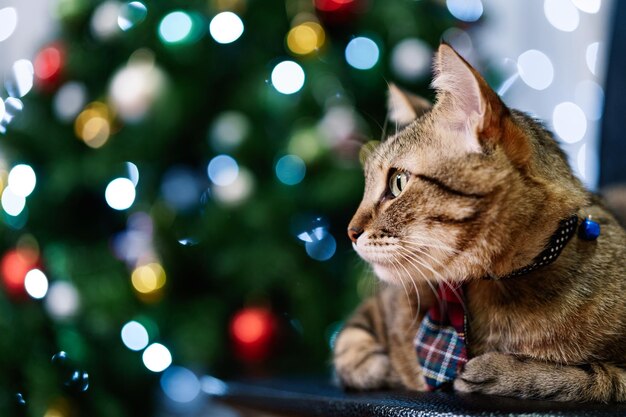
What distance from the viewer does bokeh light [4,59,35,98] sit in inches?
62.4

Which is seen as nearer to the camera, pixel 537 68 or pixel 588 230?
pixel 588 230

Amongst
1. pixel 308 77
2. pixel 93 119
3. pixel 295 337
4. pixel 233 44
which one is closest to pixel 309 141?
pixel 308 77

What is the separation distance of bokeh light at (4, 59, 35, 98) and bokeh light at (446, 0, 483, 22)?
3.59 ft

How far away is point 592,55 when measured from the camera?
208cm

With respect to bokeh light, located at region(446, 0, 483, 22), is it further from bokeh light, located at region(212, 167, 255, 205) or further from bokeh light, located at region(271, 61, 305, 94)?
bokeh light, located at region(212, 167, 255, 205)

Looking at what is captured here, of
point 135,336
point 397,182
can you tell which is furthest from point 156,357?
point 397,182

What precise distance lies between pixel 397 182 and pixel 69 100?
1205 millimetres

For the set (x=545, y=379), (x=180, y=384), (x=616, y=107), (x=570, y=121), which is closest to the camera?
(x=545, y=379)

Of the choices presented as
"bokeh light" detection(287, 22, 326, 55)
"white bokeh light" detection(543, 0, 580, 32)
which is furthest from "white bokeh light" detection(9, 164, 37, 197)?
"white bokeh light" detection(543, 0, 580, 32)

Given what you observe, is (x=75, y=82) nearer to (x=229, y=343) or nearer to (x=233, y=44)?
(x=233, y=44)

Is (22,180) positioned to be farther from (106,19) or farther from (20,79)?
(106,19)

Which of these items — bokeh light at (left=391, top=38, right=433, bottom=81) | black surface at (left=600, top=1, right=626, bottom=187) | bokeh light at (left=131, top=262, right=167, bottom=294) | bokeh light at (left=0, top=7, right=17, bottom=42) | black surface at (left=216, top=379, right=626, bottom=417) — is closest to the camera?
black surface at (left=216, top=379, right=626, bottom=417)

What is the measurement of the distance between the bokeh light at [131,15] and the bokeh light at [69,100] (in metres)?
0.20

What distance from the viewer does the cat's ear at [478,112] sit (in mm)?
638
